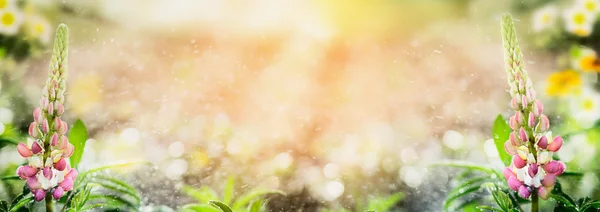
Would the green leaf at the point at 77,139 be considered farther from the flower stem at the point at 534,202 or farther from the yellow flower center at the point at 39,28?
the flower stem at the point at 534,202

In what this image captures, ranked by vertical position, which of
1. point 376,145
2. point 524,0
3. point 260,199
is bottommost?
point 260,199

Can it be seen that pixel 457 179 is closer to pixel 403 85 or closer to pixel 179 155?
pixel 403 85

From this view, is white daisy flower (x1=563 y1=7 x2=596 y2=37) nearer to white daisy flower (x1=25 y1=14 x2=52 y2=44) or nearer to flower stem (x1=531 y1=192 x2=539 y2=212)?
flower stem (x1=531 y1=192 x2=539 y2=212)

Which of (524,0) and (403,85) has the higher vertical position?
(524,0)

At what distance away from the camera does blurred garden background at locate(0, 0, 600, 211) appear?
1.09m

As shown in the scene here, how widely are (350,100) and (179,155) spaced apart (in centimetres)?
38

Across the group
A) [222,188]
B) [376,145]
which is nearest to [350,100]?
[376,145]

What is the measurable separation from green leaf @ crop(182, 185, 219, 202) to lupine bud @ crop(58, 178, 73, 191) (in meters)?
0.22

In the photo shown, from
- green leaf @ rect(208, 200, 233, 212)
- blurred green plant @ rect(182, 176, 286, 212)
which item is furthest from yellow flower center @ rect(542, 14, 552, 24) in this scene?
green leaf @ rect(208, 200, 233, 212)

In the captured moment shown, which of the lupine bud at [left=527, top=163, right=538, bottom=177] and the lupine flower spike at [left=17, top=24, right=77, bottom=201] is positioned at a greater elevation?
the lupine flower spike at [left=17, top=24, right=77, bottom=201]

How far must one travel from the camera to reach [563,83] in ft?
3.65

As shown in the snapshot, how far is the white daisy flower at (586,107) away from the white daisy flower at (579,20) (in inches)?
5.0

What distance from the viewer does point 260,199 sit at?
1.08m

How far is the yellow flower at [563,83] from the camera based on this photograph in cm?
111
